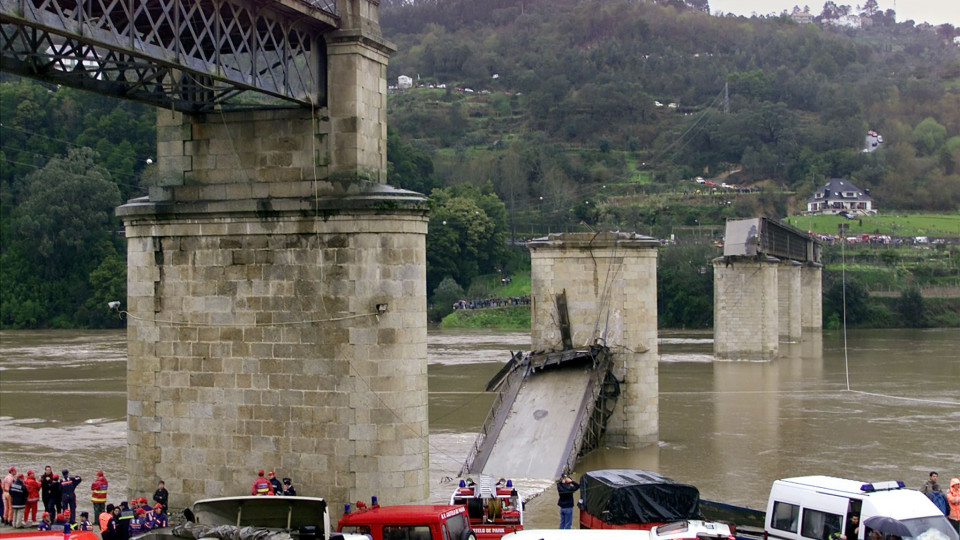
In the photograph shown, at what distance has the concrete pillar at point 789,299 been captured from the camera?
84188mm

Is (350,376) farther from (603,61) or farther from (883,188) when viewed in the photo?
(603,61)

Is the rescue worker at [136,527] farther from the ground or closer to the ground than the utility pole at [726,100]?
closer to the ground

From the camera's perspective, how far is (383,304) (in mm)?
18891

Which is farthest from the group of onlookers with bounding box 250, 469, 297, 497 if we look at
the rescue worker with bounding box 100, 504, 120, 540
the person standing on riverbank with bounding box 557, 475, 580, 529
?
the person standing on riverbank with bounding box 557, 475, 580, 529

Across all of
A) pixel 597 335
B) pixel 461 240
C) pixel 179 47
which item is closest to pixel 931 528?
pixel 179 47

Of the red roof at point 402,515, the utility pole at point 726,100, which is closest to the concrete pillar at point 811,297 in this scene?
the red roof at point 402,515

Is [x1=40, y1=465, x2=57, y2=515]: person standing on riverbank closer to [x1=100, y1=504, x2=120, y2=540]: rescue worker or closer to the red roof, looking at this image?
[x1=100, y1=504, x2=120, y2=540]: rescue worker

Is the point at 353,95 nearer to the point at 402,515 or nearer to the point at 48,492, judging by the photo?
the point at 402,515

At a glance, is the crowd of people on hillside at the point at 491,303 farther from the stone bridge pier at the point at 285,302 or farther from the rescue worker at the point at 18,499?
the stone bridge pier at the point at 285,302

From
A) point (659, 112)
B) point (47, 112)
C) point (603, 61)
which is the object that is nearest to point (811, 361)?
point (47, 112)

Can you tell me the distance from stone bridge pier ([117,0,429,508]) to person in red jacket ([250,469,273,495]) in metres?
0.52

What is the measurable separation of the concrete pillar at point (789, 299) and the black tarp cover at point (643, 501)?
222 ft

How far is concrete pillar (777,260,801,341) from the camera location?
84.2m

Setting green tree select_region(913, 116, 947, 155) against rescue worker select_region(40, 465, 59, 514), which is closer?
rescue worker select_region(40, 465, 59, 514)
